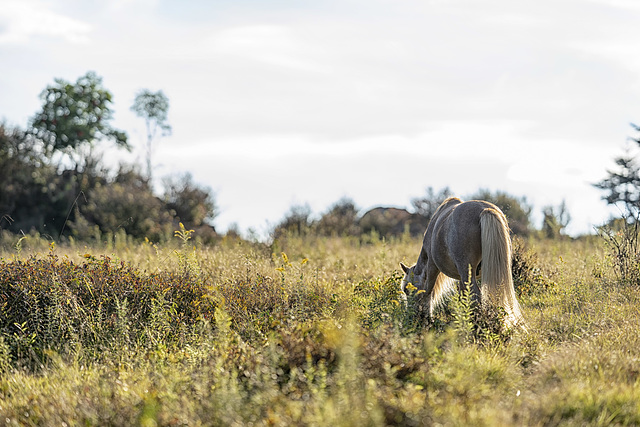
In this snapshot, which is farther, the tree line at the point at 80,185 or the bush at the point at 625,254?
the tree line at the point at 80,185

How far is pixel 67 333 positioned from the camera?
244 inches

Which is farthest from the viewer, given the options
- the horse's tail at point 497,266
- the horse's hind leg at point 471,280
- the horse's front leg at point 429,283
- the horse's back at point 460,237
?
the horse's front leg at point 429,283

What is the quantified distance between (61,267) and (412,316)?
4448 mm

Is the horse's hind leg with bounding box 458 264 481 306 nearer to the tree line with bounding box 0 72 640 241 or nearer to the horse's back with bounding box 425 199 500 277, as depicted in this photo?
the horse's back with bounding box 425 199 500 277

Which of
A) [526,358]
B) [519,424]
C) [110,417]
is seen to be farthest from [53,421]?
[526,358]

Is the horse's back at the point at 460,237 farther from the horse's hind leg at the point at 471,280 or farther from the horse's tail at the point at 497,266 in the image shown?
the horse's tail at the point at 497,266

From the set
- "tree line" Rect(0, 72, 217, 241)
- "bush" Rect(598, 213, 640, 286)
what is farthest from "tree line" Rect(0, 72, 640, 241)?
"bush" Rect(598, 213, 640, 286)

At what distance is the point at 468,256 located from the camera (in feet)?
21.2

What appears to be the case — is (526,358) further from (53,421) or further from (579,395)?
(53,421)

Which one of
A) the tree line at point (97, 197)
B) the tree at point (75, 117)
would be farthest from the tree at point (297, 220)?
the tree at point (75, 117)

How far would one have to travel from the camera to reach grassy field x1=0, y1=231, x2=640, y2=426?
3.65 meters

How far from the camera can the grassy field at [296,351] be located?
3.65m

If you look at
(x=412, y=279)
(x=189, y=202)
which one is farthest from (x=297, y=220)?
(x=412, y=279)

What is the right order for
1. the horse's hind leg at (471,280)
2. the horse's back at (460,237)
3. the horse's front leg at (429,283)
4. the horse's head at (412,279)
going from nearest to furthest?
the horse's hind leg at (471,280) → the horse's back at (460,237) → the horse's front leg at (429,283) → the horse's head at (412,279)
